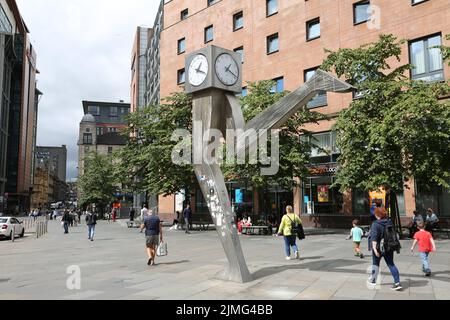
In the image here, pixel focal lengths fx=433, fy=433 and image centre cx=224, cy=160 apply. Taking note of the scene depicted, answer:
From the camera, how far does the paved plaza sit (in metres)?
8.34

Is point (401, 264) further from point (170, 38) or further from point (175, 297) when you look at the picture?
point (170, 38)

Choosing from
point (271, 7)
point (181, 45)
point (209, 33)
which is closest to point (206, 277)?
point (271, 7)

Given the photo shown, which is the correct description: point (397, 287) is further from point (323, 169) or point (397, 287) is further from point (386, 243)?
point (323, 169)

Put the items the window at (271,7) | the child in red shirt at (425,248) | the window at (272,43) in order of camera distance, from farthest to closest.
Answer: the window at (271,7) → the window at (272,43) → the child in red shirt at (425,248)

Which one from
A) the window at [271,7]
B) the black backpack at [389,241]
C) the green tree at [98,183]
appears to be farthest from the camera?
the green tree at [98,183]

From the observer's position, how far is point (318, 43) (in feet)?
101

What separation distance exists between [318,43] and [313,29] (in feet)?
5.07

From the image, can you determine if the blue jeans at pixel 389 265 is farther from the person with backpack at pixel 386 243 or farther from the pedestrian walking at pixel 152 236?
the pedestrian walking at pixel 152 236

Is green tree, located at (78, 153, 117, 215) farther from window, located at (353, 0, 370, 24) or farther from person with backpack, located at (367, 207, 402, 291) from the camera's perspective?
person with backpack, located at (367, 207, 402, 291)

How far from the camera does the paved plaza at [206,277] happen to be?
8336 millimetres

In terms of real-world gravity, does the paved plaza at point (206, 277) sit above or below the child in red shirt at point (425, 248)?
below

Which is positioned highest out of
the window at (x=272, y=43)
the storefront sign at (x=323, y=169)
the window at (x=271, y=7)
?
the window at (x=271, y=7)

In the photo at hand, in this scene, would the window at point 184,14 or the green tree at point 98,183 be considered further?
the green tree at point 98,183

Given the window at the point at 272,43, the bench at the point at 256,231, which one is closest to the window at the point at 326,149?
the bench at the point at 256,231
